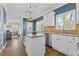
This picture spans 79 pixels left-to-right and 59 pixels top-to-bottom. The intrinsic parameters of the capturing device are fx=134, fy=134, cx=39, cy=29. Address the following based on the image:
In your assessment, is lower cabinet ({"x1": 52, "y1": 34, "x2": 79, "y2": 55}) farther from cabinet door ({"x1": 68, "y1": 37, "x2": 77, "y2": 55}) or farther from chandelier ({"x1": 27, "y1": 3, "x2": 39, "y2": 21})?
chandelier ({"x1": 27, "y1": 3, "x2": 39, "y2": 21})

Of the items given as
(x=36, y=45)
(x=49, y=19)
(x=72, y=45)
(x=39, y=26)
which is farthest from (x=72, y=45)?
(x=49, y=19)

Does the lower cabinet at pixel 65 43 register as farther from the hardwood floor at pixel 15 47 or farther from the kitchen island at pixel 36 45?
the hardwood floor at pixel 15 47

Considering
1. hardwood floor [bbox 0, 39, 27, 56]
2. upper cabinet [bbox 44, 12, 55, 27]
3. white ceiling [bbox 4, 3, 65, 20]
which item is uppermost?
white ceiling [bbox 4, 3, 65, 20]

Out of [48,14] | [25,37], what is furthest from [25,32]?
[48,14]

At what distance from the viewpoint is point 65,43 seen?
3977mm

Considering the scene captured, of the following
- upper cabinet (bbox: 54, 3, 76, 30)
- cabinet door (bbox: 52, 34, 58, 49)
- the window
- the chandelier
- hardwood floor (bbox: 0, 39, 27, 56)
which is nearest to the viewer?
the window

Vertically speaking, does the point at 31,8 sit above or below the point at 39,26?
above

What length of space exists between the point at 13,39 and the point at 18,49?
369mm

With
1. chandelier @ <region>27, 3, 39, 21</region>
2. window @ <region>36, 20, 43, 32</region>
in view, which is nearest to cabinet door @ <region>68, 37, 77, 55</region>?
window @ <region>36, 20, 43, 32</region>

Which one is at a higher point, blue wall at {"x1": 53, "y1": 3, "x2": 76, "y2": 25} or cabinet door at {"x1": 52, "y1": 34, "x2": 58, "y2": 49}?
blue wall at {"x1": 53, "y1": 3, "x2": 76, "y2": 25}

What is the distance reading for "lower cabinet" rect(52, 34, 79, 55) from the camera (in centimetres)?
351

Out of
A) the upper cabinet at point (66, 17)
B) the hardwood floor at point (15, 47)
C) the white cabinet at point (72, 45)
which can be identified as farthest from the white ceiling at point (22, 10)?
the white cabinet at point (72, 45)

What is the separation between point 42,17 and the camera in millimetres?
4023

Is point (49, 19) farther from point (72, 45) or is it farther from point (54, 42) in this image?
point (72, 45)
